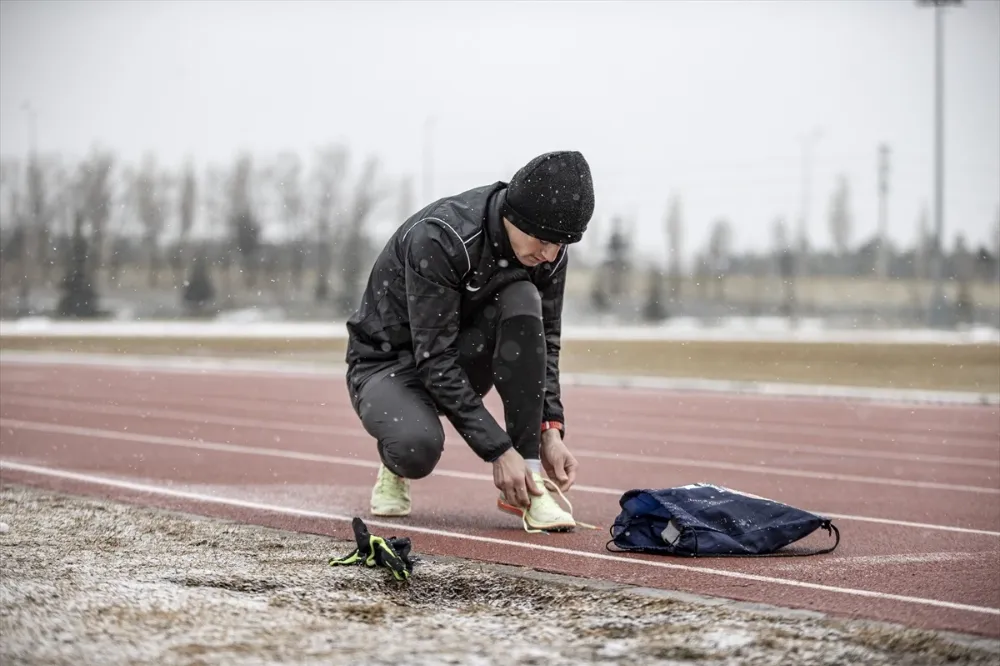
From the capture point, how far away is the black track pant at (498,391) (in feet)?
16.5

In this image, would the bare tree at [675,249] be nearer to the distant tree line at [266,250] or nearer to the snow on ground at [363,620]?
the distant tree line at [266,250]

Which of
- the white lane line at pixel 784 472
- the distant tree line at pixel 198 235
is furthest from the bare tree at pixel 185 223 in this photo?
the white lane line at pixel 784 472

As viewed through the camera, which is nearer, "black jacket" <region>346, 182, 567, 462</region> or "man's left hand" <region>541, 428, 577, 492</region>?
"black jacket" <region>346, 182, 567, 462</region>

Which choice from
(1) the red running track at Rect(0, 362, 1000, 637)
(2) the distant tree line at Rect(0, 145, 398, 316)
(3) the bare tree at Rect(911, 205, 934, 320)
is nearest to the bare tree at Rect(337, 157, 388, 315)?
(2) the distant tree line at Rect(0, 145, 398, 316)

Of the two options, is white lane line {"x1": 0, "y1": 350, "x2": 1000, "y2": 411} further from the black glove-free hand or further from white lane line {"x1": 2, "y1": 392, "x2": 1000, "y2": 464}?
the black glove-free hand

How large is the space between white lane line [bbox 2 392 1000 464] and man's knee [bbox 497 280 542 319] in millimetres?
4876

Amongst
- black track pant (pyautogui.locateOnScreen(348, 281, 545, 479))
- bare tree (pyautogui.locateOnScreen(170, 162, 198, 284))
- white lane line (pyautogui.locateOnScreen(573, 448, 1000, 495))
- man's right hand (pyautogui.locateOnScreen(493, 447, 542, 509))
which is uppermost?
bare tree (pyautogui.locateOnScreen(170, 162, 198, 284))

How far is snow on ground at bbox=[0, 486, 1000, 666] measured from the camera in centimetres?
316

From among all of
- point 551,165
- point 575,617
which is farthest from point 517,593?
point 551,165

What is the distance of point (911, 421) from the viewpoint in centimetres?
1214

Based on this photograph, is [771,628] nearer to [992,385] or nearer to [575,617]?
[575,617]

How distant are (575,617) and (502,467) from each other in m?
1.19

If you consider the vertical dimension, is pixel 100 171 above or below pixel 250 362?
above

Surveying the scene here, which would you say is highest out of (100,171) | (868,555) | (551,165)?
(100,171)
